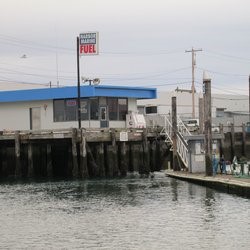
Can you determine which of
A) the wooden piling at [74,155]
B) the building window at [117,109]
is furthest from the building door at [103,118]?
the wooden piling at [74,155]

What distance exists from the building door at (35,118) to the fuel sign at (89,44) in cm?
629

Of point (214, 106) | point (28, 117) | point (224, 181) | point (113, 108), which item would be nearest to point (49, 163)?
point (28, 117)

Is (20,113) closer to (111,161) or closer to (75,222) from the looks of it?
(111,161)

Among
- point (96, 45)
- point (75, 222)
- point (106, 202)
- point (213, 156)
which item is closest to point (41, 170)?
point (96, 45)

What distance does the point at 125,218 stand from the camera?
23250 mm

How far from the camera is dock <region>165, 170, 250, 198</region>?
27.8 metres

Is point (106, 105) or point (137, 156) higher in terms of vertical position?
point (106, 105)

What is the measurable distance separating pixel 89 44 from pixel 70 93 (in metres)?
6.05

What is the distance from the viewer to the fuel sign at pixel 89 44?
5509 cm

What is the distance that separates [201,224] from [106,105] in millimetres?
31069

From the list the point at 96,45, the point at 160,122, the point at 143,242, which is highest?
the point at 96,45

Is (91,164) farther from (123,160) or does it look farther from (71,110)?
(71,110)

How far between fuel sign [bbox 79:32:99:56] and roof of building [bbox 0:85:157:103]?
4.72 m

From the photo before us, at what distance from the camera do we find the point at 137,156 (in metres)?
49.3
